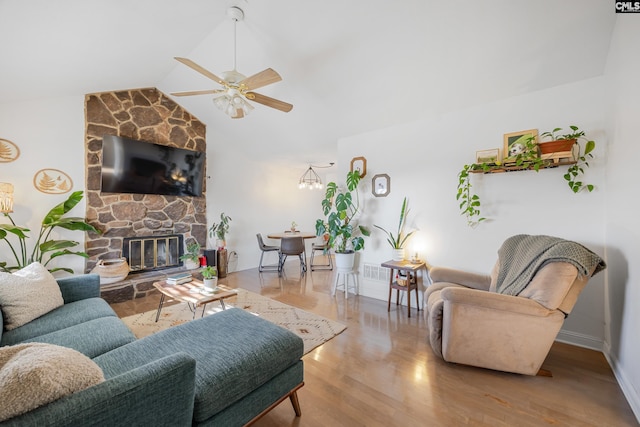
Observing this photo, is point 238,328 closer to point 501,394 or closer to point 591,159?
point 501,394

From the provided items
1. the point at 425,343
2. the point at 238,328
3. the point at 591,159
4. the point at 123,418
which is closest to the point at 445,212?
the point at 591,159

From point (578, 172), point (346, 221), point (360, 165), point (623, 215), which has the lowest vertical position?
point (346, 221)

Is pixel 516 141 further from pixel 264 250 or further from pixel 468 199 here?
pixel 264 250

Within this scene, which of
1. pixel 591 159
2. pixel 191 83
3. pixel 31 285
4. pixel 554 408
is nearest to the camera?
pixel 554 408

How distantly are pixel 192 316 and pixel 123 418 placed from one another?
235cm

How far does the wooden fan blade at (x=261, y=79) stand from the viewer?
2.11m

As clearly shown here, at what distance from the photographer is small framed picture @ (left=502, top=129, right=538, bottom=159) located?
2.39 metres

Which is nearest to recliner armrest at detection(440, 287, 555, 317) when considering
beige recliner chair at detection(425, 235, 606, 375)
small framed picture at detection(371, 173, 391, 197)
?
beige recliner chair at detection(425, 235, 606, 375)

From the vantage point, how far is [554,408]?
1593mm

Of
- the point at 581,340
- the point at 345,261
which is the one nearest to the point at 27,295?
the point at 345,261

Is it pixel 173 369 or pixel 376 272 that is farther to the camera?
pixel 376 272

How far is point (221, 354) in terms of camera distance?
1.32 m

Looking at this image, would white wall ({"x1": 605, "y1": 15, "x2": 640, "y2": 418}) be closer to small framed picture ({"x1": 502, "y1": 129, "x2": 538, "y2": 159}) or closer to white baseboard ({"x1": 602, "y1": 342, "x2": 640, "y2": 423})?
white baseboard ({"x1": 602, "y1": 342, "x2": 640, "y2": 423})

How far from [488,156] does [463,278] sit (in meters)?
1.35
